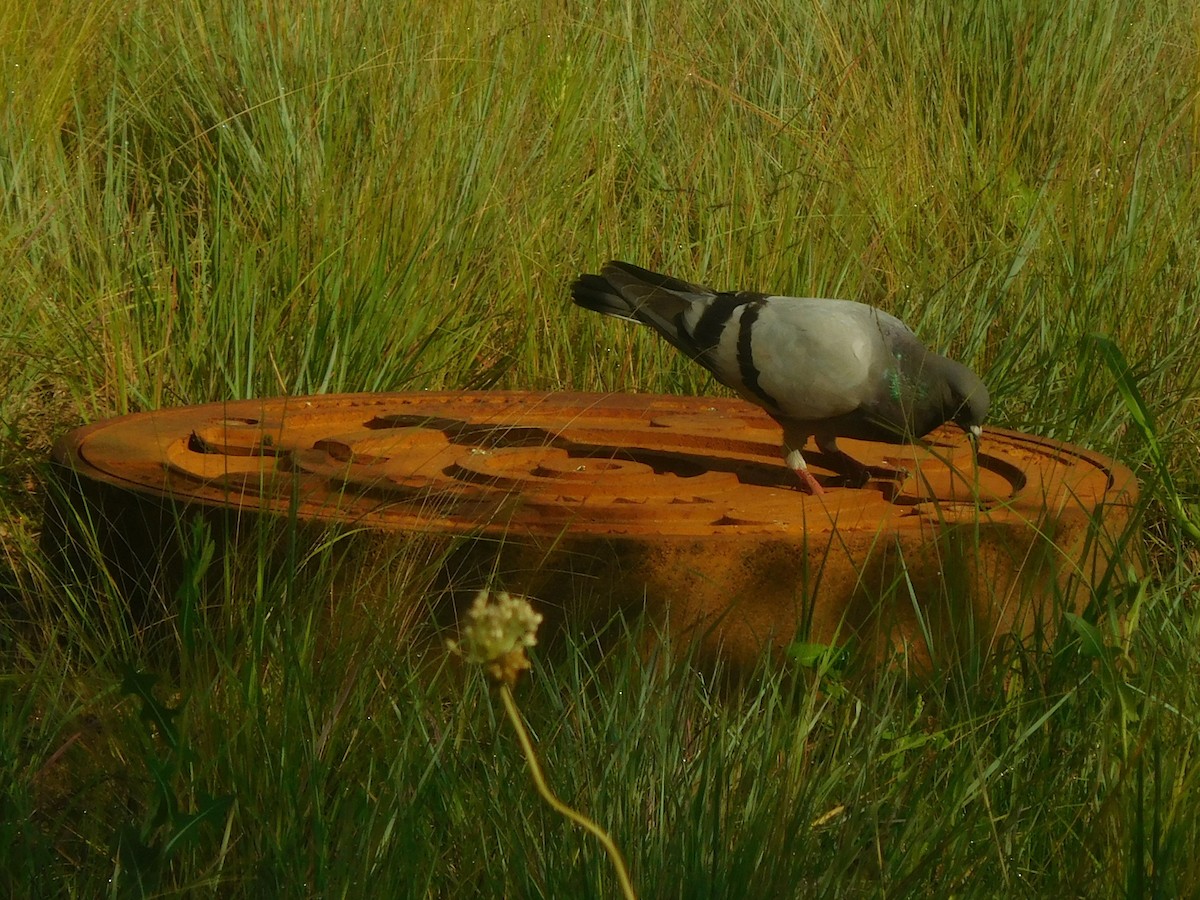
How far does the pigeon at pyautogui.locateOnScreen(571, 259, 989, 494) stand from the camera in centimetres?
299

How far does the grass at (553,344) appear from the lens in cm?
167

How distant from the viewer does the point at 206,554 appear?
1795mm

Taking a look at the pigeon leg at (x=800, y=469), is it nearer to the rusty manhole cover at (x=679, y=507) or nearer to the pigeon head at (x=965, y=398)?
the rusty manhole cover at (x=679, y=507)

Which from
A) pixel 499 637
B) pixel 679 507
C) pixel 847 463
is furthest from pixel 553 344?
pixel 499 637

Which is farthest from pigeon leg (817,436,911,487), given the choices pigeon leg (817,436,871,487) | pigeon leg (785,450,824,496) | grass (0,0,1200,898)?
grass (0,0,1200,898)

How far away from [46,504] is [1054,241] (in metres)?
2.39

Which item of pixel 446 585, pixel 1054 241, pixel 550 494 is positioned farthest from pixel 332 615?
pixel 1054 241

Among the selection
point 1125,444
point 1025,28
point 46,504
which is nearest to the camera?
point 46,504

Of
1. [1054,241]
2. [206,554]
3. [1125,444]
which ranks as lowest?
[1125,444]

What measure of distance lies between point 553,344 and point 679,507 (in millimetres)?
1362

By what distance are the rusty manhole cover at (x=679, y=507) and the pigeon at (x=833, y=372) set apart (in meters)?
0.09

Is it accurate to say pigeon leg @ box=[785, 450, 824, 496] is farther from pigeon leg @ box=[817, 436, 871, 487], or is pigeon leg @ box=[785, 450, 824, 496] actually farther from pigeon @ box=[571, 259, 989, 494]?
pigeon leg @ box=[817, 436, 871, 487]

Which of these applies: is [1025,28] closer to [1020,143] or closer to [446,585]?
[1020,143]

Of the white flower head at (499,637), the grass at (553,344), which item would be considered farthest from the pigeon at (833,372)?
the white flower head at (499,637)
